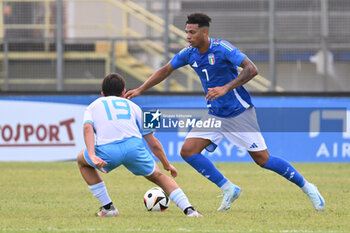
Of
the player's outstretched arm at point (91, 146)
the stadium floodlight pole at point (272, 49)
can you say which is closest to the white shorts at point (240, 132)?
the player's outstretched arm at point (91, 146)

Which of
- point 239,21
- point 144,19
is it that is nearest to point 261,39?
point 239,21

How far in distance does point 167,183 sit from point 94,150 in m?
0.78

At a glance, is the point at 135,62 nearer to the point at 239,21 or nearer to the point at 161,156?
the point at 239,21

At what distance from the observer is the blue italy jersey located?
Answer: 802cm

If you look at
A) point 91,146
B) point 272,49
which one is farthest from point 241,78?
point 272,49

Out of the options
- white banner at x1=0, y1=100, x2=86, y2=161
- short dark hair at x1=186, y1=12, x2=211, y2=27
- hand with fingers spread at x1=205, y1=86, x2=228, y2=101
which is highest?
short dark hair at x1=186, y1=12, x2=211, y2=27

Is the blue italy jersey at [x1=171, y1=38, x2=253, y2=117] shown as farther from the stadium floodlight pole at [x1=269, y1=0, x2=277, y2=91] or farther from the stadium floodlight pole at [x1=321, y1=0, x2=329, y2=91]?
the stadium floodlight pole at [x1=321, y1=0, x2=329, y2=91]

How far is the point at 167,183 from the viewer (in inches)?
287

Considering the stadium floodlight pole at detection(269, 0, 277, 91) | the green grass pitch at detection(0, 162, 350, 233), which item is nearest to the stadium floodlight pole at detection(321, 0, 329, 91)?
the stadium floodlight pole at detection(269, 0, 277, 91)

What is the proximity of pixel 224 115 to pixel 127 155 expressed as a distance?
151cm

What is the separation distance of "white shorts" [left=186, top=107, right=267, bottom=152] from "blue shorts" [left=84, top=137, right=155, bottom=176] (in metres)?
1.14

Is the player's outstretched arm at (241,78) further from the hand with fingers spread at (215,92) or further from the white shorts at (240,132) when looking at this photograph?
the white shorts at (240,132)

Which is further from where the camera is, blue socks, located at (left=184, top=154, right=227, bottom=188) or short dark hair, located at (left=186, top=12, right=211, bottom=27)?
blue socks, located at (left=184, top=154, right=227, bottom=188)

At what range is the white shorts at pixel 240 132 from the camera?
808 centimetres
